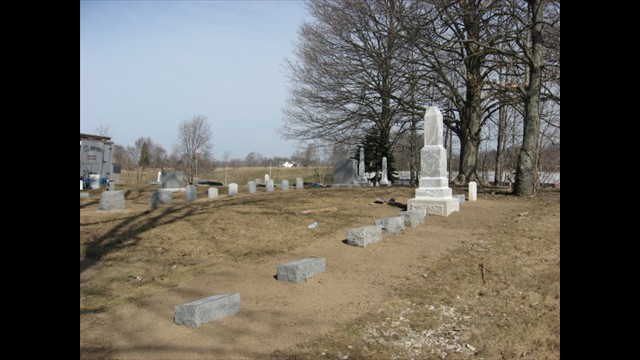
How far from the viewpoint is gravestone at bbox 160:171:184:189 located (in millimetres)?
22172

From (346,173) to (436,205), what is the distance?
1347 cm

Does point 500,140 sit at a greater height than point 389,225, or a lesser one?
greater

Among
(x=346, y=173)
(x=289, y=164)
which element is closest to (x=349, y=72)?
(x=346, y=173)

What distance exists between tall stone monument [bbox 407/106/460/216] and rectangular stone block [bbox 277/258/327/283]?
562cm

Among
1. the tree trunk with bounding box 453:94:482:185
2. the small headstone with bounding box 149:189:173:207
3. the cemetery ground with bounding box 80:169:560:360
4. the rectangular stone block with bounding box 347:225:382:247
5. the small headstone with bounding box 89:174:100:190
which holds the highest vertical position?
the tree trunk with bounding box 453:94:482:185

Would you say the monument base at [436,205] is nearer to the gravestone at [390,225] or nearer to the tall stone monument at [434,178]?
the tall stone monument at [434,178]

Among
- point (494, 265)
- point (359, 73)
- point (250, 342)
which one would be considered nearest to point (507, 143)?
point (359, 73)

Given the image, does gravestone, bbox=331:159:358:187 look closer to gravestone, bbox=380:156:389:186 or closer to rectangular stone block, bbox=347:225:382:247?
gravestone, bbox=380:156:389:186

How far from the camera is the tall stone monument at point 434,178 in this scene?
35.1 ft

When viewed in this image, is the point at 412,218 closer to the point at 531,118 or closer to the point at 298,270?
the point at 298,270

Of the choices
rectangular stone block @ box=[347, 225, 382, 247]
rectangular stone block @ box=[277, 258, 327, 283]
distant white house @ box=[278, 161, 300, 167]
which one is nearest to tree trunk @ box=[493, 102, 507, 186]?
rectangular stone block @ box=[347, 225, 382, 247]

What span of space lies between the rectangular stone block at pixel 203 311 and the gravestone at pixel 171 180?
19.0 meters

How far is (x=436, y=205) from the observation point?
10.7m
